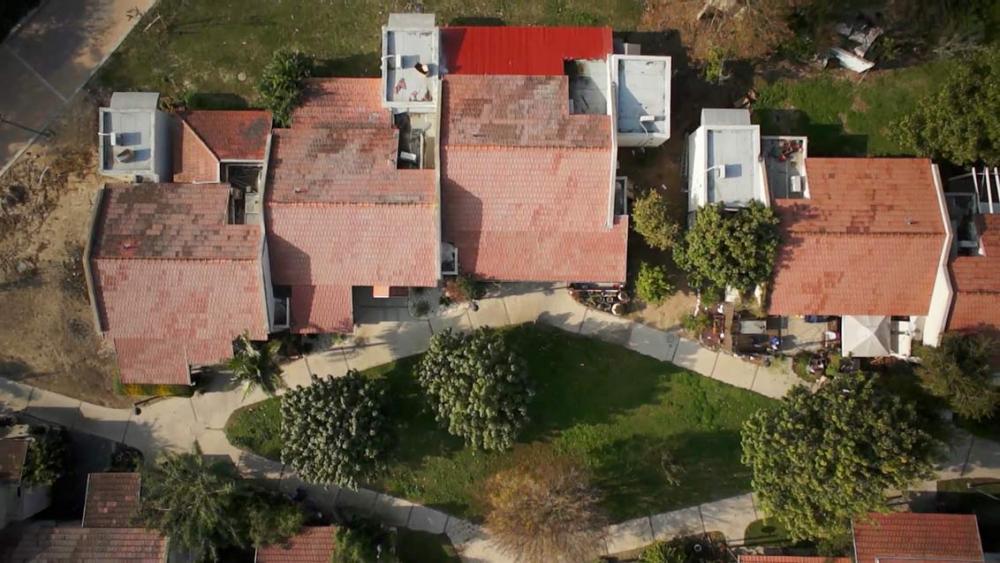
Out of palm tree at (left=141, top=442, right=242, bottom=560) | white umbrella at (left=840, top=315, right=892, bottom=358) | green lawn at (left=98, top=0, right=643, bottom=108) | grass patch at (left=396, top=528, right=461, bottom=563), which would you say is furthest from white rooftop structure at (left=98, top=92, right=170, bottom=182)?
white umbrella at (left=840, top=315, right=892, bottom=358)

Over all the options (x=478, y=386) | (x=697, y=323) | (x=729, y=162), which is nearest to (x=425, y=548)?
(x=478, y=386)

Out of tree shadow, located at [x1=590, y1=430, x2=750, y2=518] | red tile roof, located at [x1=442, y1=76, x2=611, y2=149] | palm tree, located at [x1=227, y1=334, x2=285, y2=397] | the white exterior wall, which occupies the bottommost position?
tree shadow, located at [x1=590, y1=430, x2=750, y2=518]

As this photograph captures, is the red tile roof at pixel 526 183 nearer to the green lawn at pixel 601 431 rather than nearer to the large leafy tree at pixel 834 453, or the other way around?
the green lawn at pixel 601 431

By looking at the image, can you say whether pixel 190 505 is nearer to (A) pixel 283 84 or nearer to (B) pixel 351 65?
(A) pixel 283 84

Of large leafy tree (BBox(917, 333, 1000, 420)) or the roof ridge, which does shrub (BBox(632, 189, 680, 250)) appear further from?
the roof ridge

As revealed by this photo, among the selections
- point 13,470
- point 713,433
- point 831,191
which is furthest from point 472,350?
point 13,470

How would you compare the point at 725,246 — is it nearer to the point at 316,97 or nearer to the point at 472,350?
the point at 472,350
